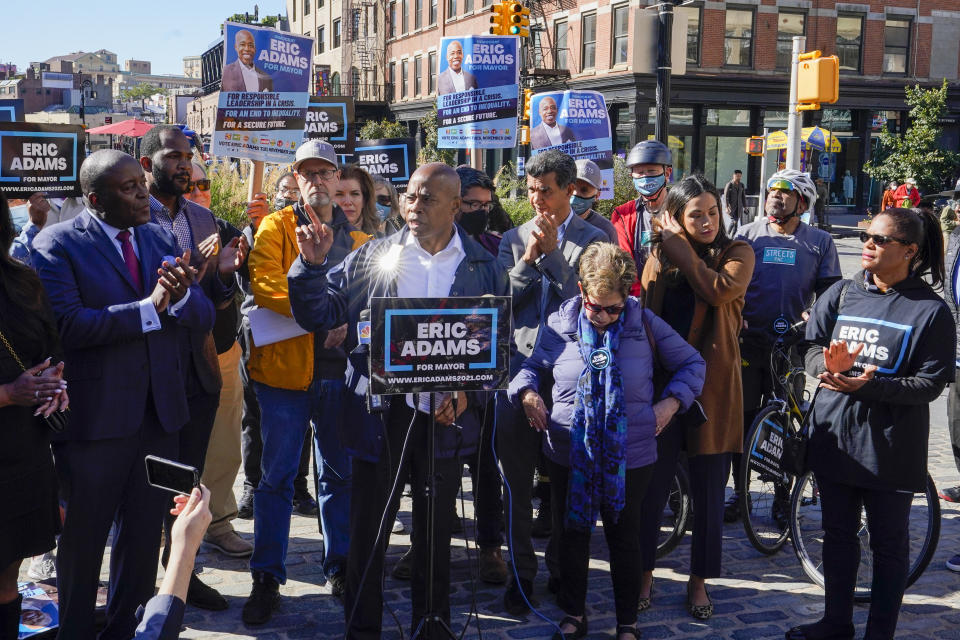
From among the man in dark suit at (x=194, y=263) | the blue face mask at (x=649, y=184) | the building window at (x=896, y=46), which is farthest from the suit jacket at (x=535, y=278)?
the building window at (x=896, y=46)

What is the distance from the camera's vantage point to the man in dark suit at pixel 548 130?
11102 mm

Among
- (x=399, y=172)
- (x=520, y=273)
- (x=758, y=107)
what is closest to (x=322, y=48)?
(x=758, y=107)

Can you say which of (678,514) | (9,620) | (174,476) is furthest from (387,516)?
(678,514)

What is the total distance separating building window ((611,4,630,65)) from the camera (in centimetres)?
3309

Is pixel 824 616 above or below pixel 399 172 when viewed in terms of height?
below

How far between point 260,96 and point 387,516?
5106 millimetres

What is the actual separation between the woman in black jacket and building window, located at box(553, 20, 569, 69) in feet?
111

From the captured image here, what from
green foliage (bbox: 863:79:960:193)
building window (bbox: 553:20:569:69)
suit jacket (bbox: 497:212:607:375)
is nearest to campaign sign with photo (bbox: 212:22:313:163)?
suit jacket (bbox: 497:212:607:375)

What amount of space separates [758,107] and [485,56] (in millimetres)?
27181

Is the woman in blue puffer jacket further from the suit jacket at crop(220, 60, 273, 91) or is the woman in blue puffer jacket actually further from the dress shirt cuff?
the suit jacket at crop(220, 60, 273, 91)

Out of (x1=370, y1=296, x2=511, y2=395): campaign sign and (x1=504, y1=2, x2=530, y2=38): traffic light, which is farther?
(x1=504, y1=2, x2=530, y2=38): traffic light

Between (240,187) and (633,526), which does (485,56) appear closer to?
(240,187)

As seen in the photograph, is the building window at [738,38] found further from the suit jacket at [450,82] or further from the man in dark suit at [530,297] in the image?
the man in dark suit at [530,297]

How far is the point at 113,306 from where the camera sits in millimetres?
3686
